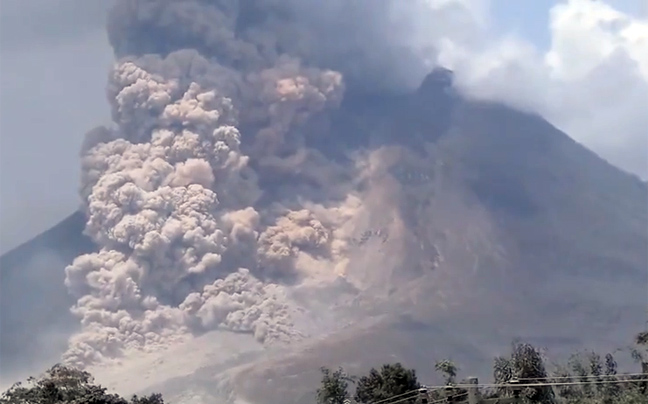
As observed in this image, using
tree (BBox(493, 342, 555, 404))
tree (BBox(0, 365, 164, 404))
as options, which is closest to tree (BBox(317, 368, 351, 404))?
tree (BBox(493, 342, 555, 404))

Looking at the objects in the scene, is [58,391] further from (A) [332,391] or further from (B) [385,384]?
(B) [385,384]

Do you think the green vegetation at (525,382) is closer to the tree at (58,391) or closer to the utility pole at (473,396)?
the utility pole at (473,396)

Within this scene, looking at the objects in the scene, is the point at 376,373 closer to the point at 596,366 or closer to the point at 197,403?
the point at 596,366

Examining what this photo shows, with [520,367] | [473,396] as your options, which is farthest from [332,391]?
[473,396]

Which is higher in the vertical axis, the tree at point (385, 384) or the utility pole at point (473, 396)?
the tree at point (385, 384)

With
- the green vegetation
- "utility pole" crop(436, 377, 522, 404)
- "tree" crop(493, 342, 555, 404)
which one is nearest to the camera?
"utility pole" crop(436, 377, 522, 404)

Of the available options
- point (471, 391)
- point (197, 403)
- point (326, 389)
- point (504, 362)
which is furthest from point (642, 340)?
point (197, 403)

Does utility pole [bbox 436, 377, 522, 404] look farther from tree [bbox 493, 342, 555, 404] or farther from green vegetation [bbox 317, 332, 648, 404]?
tree [bbox 493, 342, 555, 404]

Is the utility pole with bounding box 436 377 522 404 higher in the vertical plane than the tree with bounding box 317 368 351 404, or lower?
lower

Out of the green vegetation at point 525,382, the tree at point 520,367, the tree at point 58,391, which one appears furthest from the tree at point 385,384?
the tree at point 58,391
